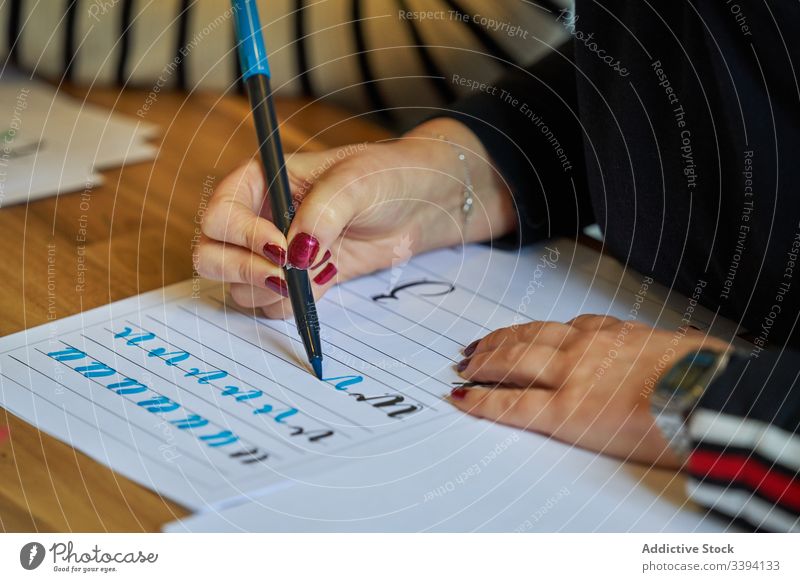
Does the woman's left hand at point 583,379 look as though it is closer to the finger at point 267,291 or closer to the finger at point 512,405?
the finger at point 512,405

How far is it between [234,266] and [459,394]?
15cm

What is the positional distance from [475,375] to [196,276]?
0.19 meters

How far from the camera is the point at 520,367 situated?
473 mm

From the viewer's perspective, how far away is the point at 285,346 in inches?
20.3

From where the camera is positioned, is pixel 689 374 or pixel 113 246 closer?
pixel 689 374

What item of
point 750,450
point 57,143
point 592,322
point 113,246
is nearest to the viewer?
point 750,450

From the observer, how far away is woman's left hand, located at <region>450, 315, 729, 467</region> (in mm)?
431

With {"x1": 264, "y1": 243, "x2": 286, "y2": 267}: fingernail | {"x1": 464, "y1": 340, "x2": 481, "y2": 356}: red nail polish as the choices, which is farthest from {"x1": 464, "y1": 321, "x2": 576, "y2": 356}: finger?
{"x1": 264, "y1": 243, "x2": 286, "y2": 267}: fingernail

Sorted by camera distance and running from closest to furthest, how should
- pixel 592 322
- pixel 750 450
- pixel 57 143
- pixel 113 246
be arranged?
pixel 750 450 → pixel 592 322 → pixel 113 246 → pixel 57 143

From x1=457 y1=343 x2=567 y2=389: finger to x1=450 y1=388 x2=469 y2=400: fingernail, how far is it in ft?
0.05

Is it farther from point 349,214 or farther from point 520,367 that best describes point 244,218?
point 520,367

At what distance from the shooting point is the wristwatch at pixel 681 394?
41cm

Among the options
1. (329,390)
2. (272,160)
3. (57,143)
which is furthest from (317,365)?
(57,143)

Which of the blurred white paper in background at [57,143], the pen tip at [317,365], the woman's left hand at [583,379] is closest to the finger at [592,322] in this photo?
the woman's left hand at [583,379]
